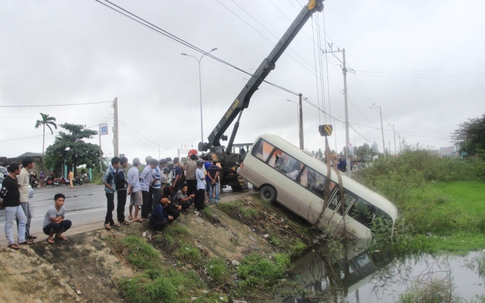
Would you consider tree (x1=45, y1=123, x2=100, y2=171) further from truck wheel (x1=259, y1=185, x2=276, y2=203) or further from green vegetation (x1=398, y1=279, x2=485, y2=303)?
green vegetation (x1=398, y1=279, x2=485, y2=303)

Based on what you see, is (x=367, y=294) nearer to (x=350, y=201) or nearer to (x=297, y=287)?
(x=297, y=287)

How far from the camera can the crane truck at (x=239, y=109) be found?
14180 millimetres

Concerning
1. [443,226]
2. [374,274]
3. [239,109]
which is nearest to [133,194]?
[374,274]

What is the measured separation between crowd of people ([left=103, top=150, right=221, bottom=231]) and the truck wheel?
242 cm

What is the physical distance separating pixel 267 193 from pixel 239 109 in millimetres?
3976

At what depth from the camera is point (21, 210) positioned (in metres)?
6.28

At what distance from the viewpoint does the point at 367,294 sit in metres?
8.31

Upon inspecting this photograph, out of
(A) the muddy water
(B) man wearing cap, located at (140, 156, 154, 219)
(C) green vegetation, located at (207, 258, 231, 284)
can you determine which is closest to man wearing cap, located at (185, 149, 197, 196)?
(B) man wearing cap, located at (140, 156, 154, 219)

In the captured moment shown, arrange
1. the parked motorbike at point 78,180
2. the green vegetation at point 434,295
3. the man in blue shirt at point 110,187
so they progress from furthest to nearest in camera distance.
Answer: the parked motorbike at point 78,180
the man in blue shirt at point 110,187
the green vegetation at point 434,295

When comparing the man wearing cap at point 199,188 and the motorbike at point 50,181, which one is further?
the motorbike at point 50,181

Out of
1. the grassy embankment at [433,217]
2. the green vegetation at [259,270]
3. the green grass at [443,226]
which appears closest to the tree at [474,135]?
the grassy embankment at [433,217]

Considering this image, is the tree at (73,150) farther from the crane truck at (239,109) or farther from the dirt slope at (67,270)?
the dirt slope at (67,270)

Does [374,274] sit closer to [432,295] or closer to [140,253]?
[432,295]

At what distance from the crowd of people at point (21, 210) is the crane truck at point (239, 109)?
9.97 metres
